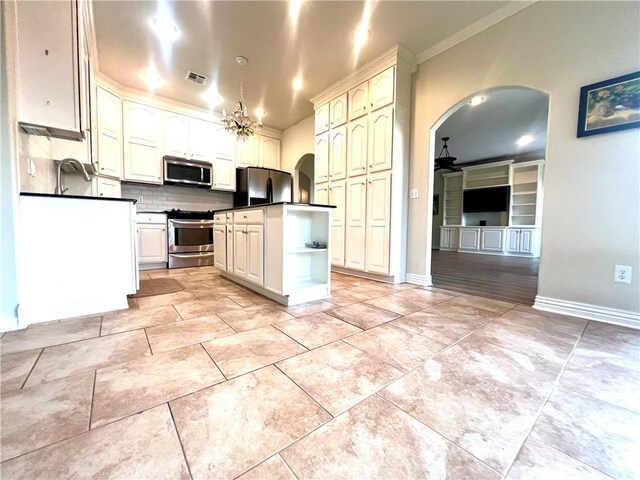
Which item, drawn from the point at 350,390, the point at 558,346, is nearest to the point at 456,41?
the point at 558,346

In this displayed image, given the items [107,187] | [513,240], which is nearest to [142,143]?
[107,187]

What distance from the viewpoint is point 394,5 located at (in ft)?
8.21

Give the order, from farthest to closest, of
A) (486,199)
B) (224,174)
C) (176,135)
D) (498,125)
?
(486,199) → (498,125) → (224,174) → (176,135)

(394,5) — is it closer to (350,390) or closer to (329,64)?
(329,64)

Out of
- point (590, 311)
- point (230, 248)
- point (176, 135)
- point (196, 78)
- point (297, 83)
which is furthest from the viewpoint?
point (176, 135)

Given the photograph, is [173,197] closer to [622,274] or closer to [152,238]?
[152,238]

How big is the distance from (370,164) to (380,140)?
1.07 ft

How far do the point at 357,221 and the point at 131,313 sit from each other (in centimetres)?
277

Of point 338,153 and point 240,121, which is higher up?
point 240,121

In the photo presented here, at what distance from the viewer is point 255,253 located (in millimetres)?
2676

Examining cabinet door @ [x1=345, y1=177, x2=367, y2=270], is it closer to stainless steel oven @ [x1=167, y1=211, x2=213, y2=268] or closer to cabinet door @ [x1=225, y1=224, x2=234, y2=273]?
cabinet door @ [x1=225, y1=224, x2=234, y2=273]

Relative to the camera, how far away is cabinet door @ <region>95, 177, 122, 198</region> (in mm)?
3861

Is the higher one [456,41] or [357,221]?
[456,41]

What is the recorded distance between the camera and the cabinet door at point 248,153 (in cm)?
532
